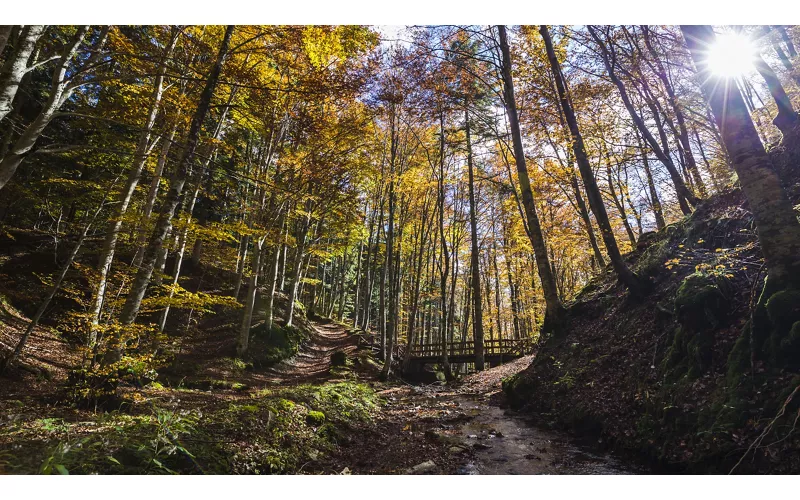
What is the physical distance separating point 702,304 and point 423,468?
4119 mm

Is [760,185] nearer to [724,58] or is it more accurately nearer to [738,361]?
[724,58]

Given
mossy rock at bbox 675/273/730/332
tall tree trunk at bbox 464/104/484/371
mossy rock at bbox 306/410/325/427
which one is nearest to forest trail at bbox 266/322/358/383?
mossy rock at bbox 306/410/325/427

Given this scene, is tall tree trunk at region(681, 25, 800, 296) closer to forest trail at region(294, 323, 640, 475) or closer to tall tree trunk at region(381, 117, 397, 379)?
forest trail at region(294, 323, 640, 475)

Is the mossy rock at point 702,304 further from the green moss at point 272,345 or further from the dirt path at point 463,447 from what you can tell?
the green moss at point 272,345

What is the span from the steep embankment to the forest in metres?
0.03

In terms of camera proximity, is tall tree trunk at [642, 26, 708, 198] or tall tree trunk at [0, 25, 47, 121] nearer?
tall tree trunk at [0, 25, 47, 121]

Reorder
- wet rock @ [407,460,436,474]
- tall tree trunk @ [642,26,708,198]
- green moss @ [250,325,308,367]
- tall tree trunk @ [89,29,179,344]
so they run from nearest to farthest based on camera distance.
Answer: wet rock @ [407,460,436,474]
tall tree trunk @ [89,29,179,344]
tall tree trunk @ [642,26,708,198]
green moss @ [250,325,308,367]

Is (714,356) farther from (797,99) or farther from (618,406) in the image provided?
(797,99)

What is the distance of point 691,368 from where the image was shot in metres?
4.05

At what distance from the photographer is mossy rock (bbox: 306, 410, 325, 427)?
15.8 ft

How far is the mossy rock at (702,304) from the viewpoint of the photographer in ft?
13.8

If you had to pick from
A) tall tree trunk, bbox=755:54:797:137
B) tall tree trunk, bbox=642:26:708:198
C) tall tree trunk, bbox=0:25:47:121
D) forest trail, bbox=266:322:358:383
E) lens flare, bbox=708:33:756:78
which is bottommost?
forest trail, bbox=266:322:358:383

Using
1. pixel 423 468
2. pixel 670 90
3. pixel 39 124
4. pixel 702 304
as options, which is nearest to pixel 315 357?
pixel 423 468
